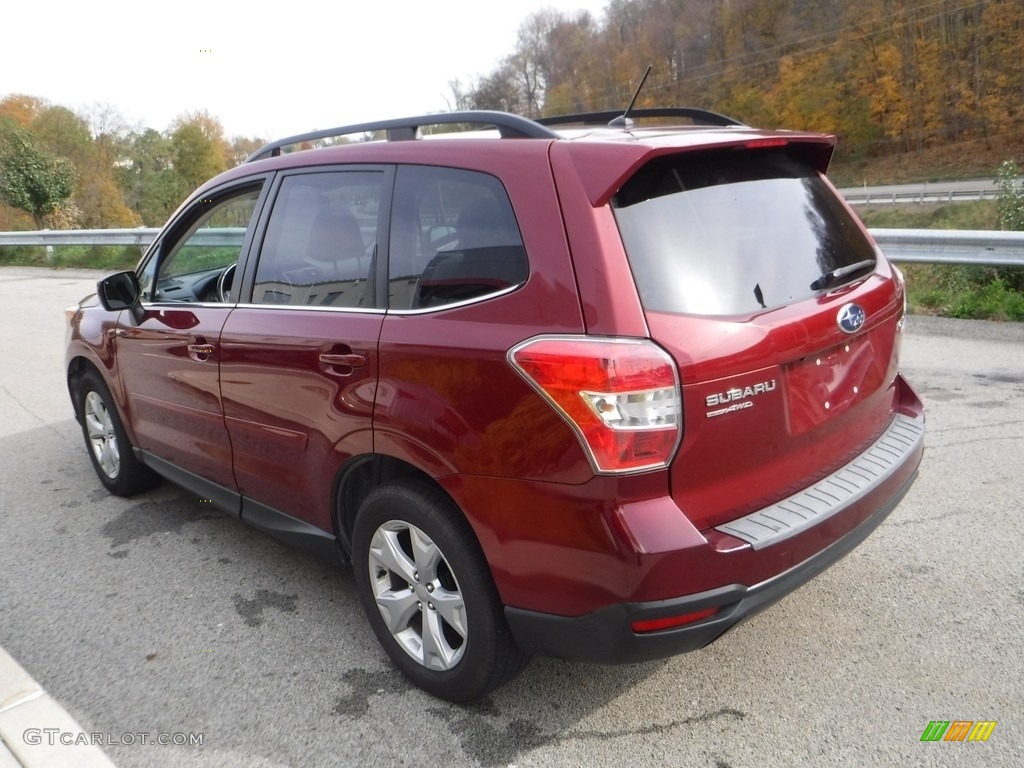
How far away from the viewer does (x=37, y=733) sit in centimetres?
253

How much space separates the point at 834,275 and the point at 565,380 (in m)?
1.11

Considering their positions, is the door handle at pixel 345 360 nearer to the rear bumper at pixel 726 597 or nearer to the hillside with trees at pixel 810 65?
the rear bumper at pixel 726 597

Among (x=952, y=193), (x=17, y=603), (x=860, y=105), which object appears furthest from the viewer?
(x=860, y=105)

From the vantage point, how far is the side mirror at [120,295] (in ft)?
13.0

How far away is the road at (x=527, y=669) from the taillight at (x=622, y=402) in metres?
0.94

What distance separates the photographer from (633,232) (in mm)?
2215

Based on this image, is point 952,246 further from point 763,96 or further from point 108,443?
point 763,96

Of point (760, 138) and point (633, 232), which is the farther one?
point (760, 138)

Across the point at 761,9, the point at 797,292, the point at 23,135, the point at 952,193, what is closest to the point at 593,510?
the point at 797,292

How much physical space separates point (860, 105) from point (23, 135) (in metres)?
53.1

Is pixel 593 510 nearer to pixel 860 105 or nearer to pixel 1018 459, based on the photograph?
pixel 1018 459

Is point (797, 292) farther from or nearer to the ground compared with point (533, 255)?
nearer to the ground

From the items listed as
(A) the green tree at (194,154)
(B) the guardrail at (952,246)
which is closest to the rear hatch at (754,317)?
(B) the guardrail at (952,246)

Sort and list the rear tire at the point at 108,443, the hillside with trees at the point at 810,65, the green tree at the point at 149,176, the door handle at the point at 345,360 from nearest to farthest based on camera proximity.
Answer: the door handle at the point at 345,360 → the rear tire at the point at 108,443 → the green tree at the point at 149,176 → the hillside with trees at the point at 810,65
